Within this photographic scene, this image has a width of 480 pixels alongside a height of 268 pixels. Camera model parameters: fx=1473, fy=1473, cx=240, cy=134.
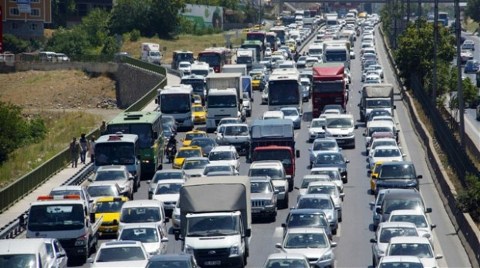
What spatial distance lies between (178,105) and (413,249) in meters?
39.9

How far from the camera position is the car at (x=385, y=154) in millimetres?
57531

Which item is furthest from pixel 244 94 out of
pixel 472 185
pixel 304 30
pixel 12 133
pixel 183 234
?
pixel 304 30

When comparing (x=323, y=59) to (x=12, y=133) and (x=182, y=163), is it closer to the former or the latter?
(x=12, y=133)

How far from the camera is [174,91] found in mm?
75125

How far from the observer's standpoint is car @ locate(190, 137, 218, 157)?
63359mm

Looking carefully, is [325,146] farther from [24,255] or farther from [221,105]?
[24,255]

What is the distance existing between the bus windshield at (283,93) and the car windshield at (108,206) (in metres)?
34.0

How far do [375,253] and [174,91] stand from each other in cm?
3844

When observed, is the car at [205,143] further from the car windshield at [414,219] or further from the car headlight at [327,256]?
the car headlight at [327,256]

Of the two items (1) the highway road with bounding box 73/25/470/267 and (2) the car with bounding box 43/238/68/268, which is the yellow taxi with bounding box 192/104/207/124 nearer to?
(1) the highway road with bounding box 73/25/470/267

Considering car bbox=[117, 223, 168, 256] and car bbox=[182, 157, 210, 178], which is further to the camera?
car bbox=[182, 157, 210, 178]

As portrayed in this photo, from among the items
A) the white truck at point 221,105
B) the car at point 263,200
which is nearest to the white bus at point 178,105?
the white truck at point 221,105

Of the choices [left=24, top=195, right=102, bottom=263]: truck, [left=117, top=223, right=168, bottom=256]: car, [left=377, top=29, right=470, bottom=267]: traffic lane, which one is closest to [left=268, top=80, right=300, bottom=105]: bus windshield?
[left=377, top=29, right=470, bottom=267]: traffic lane

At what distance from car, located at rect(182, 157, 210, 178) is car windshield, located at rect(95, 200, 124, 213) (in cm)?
968
